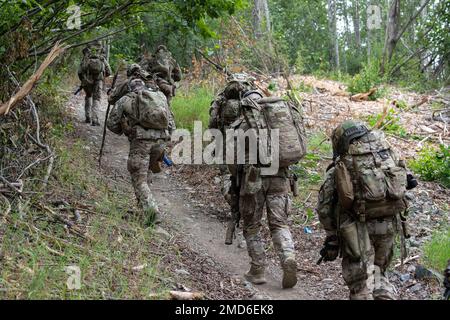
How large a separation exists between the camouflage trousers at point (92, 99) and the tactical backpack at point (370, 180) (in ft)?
27.0

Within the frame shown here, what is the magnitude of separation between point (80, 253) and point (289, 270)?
6.84 feet

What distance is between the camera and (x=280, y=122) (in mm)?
5707

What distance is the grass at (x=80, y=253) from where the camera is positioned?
435 centimetres

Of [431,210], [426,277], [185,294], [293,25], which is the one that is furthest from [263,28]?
[293,25]

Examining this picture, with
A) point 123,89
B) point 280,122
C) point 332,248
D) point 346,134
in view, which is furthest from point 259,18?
point 332,248

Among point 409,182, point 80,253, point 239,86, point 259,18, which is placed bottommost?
point 80,253

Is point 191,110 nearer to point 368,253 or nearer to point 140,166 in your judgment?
point 140,166

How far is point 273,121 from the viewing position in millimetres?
5715

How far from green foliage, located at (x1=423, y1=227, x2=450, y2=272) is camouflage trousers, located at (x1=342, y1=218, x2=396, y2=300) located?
5.20 ft

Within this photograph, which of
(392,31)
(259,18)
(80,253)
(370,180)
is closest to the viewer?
(370,180)

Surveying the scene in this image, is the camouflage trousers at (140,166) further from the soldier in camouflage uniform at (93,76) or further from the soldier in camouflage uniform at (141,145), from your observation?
the soldier in camouflage uniform at (93,76)

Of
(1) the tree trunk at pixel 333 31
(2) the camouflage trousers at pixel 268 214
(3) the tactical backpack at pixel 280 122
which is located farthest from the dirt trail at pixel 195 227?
(1) the tree trunk at pixel 333 31

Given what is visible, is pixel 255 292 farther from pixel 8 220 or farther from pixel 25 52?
pixel 25 52

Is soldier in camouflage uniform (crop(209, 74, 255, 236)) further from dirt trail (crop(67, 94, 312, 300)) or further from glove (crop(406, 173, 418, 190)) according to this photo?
glove (crop(406, 173, 418, 190))
